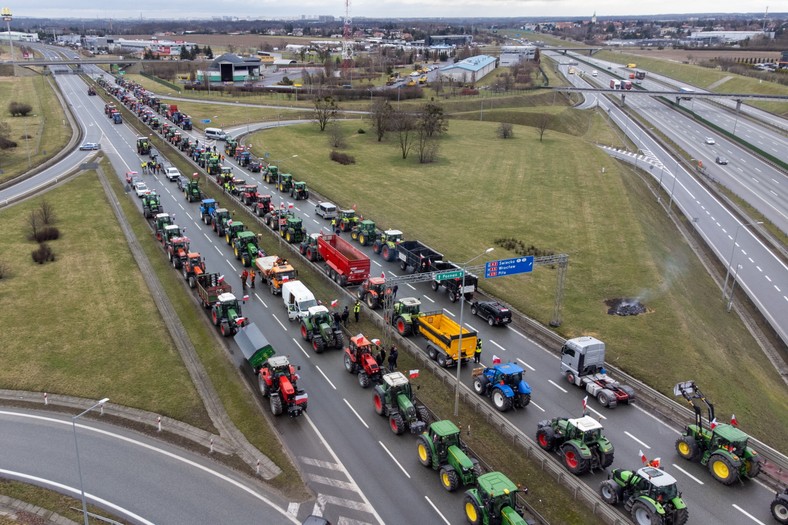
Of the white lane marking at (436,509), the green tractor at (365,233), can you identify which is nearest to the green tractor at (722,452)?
the white lane marking at (436,509)

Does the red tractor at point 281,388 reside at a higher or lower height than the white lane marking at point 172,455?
higher

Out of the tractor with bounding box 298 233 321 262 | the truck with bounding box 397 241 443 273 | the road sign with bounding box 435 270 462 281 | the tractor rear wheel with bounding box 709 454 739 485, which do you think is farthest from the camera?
the tractor with bounding box 298 233 321 262

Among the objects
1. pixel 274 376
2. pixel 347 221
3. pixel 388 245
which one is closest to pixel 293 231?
pixel 347 221

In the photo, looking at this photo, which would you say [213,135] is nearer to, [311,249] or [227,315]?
[311,249]

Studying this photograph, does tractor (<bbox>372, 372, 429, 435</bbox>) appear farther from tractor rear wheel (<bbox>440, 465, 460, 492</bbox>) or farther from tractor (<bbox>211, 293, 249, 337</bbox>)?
tractor (<bbox>211, 293, 249, 337</bbox>)

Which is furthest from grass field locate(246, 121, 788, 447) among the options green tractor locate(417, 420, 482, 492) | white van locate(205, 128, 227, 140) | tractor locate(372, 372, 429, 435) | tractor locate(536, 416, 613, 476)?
green tractor locate(417, 420, 482, 492)

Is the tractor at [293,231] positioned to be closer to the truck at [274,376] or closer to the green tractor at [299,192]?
the green tractor at [299,192]

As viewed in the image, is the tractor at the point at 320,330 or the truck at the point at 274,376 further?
the tractor at the point at 320,330
